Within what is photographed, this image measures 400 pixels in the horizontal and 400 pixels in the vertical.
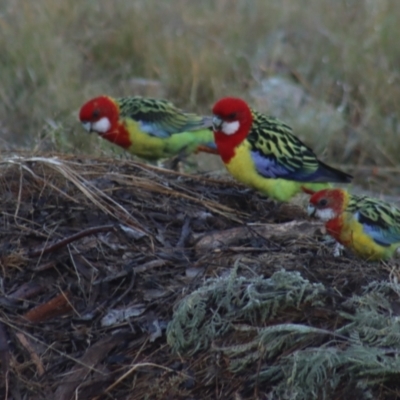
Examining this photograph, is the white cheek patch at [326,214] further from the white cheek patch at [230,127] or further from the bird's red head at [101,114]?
the bird's red head at [101,114]

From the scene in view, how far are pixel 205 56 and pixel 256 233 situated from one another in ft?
16.1

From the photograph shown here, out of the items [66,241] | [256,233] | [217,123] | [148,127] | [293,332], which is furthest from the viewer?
[148,127]

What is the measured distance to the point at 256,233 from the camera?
510 cm

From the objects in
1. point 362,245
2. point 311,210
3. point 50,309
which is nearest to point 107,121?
point 311,210

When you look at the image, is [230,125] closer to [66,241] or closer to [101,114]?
[101,114]

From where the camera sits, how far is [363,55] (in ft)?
32.5

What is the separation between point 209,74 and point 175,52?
0.48 meters

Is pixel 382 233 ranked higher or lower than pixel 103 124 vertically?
higher

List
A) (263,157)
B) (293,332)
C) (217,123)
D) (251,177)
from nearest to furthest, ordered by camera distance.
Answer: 1. (293,332)
2. (251,177)
3. (263,157)
4. (217,123)

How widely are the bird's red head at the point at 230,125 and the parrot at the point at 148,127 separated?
0.79 metres

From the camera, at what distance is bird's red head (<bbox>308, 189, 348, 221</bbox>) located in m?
5.40

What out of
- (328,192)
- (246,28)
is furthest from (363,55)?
(328,192)

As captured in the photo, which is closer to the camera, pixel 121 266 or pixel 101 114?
pixel 121 266

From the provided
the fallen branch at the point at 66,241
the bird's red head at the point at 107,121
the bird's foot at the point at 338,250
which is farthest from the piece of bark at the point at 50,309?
the bird's red head at the point at 107,121
